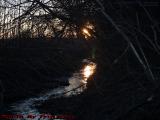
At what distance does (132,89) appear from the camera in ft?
20.0

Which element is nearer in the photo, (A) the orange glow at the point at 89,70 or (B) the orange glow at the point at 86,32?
(B) the orange glow at the point at 86,32

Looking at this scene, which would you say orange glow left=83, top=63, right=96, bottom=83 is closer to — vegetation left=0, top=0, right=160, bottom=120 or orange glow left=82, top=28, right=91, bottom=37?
vegetation left=0, top=0, right=160, bottom=120

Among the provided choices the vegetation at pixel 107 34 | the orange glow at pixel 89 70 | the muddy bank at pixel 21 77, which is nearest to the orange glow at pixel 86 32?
the vegetation at pixel 107 34

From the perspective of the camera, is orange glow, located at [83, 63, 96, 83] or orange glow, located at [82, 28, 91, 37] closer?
orange glow, located at [82, 28, 91, 37]

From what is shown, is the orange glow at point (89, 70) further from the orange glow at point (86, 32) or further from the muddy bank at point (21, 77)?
the orange glow at point (86, 32)

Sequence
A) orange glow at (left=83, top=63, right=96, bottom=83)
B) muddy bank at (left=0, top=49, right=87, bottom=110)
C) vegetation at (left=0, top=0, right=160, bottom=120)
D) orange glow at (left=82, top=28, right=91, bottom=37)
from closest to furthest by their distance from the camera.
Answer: vegetation at (left=0, top=0, right=160, bottom=120) < orange glow at (left=82, top=28, right=91, bottom=37) < orange glow at (left=83, top=63, right=96, bottom=83) < muddy bank at (left=0, top=49, right=87, bottom=110)

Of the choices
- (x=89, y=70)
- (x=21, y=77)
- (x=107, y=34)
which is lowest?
(x=21, y=77)

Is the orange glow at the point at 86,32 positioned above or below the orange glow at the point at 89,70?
above

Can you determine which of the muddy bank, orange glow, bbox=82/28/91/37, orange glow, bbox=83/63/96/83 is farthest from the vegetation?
the muddy bank

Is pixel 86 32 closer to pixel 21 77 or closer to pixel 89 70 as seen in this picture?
pixel 89 70

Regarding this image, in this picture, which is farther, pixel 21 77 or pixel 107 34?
pixel 21 77

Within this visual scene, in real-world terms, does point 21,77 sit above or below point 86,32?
below

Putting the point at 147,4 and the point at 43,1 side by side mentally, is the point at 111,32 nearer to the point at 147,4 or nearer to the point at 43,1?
the point at 147,4

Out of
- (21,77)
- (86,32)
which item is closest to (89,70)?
(86,32)
